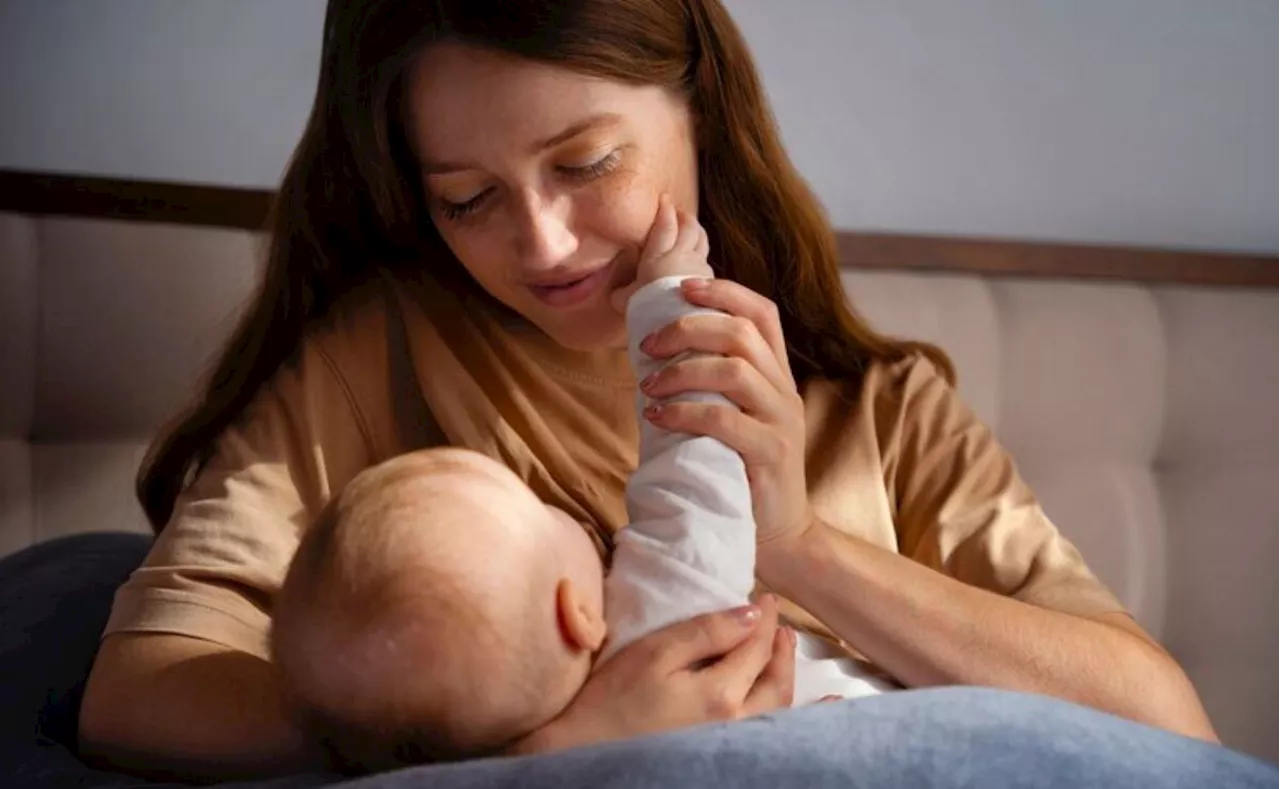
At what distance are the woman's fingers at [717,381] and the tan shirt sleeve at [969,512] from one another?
0.28m

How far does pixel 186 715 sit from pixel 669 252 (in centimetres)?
46

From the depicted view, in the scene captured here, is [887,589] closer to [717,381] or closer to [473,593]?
[717,381]

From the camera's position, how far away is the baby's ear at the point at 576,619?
2.43 feet

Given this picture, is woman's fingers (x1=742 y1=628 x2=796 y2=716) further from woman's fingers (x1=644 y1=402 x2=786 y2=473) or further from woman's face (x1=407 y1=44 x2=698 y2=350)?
woman's face (x1=407 y1=44 x2=698 y2=350)

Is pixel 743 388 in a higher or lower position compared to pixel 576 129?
lower

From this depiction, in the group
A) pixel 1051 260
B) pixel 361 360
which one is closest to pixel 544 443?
pixel 361 360

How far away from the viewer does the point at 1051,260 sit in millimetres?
1616

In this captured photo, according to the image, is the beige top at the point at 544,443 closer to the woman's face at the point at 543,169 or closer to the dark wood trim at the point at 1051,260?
the woman's face at the point at 543,169

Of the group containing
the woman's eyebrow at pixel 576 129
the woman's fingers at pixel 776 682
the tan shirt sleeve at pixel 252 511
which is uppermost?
Answer: the woman's eyebrow at pixel 576 129

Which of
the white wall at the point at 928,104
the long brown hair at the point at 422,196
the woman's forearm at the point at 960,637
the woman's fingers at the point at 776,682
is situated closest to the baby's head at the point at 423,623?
the woman's fingers at the point at 776,682

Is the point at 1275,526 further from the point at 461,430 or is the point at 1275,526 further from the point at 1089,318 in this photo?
the point at 461,430

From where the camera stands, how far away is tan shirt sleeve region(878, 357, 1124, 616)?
101 cm

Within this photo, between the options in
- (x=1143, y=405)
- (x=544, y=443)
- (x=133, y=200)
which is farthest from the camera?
(x=1143, y=405)

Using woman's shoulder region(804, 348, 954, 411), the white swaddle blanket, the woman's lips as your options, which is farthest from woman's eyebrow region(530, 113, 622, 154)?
woman's shoulder region(804, 348, 954, 411)
